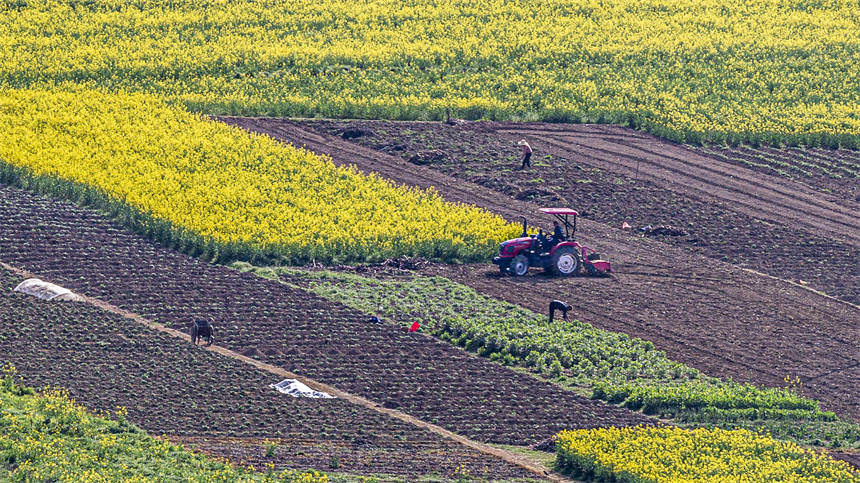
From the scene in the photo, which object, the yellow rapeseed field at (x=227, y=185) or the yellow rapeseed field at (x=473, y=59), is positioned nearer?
the yellow rapeseed field at (x=227, y=185)

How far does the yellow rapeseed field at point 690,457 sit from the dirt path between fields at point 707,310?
4482 mm

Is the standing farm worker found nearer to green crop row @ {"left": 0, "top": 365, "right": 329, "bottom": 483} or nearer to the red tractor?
the red tractor

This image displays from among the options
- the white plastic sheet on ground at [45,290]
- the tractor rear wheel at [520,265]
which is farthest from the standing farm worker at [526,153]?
the white plastic sheet on ground at [45,290]

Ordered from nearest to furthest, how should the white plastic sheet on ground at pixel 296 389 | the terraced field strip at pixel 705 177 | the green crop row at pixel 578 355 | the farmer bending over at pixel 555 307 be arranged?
1. the white plastic sheet on ground at pixel 296 389
2. the green crop row at pixel 578 355
3. the farmer bending over at pixel 555 307
4. the terraced field strip at pixel 705 177

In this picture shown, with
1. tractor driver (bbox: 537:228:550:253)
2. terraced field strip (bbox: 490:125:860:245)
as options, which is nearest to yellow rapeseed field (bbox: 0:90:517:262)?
tractor driver (bbox: 537:228:550:253)

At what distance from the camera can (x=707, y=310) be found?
43.2 m

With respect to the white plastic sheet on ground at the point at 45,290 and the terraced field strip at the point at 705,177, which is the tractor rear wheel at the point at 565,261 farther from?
the white plastic sheet on ground at the point at 45,290

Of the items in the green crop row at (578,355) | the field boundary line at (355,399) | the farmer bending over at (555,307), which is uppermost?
the farmer bending over at (555,307)

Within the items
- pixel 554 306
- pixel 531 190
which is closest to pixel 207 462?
pixel 554 306

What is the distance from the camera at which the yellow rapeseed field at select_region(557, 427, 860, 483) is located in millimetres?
30594

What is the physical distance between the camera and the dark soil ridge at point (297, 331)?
3491 cm

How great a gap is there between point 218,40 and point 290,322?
35.9 m

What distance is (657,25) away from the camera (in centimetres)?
8200

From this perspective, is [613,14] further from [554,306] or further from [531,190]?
[554,306]
